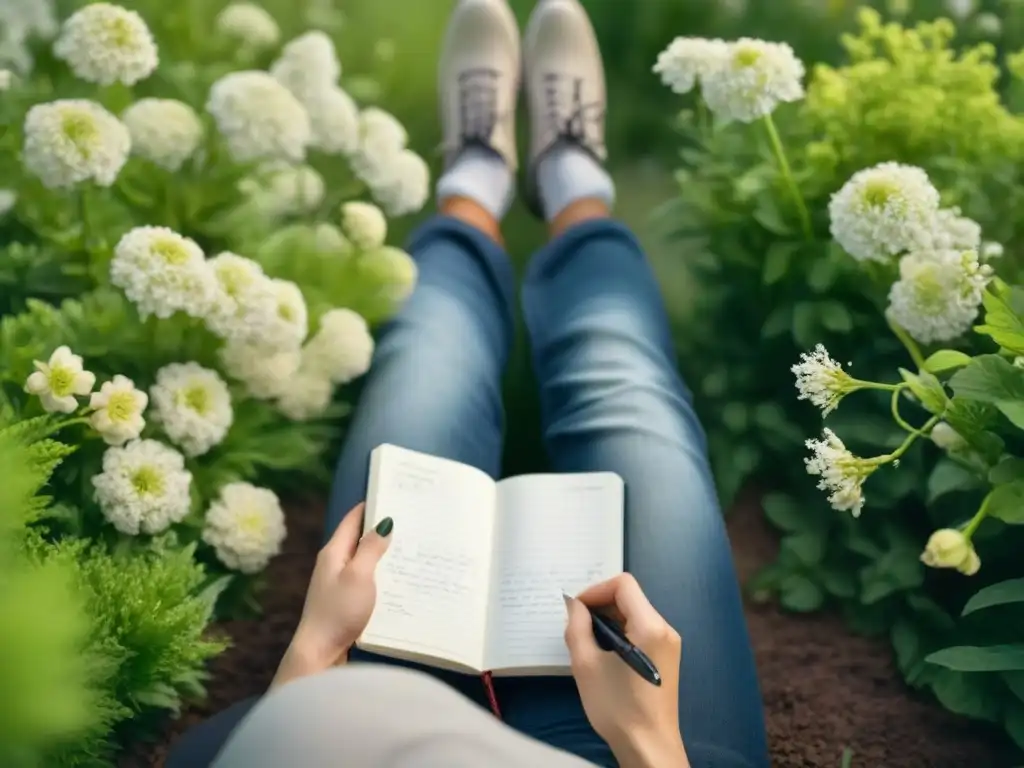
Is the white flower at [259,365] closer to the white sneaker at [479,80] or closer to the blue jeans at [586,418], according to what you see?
the blue jeans at [586,418]

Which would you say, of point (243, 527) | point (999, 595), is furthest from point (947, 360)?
point (243, 527)

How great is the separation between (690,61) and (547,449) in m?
0.46

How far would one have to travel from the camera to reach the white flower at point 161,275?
3.11ft

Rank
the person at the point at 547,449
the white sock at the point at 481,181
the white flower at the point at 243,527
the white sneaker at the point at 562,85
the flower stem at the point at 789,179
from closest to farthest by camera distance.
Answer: the person at the point at 547,449 → the white flower at the point at 243,527 → the flower stem at the point at 789,179 → the white sock at the point at 481,181 → the white sneaker at the point at 562,85

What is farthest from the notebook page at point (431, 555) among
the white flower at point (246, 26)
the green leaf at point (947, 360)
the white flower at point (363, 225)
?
the white flower at point (246, 26)

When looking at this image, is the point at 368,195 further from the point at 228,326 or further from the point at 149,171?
the point at 228,326

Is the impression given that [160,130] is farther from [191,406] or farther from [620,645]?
[620,645]

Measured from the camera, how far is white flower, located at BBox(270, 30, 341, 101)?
123cm

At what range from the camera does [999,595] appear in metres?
0.92

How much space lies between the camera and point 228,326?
99 centimetres

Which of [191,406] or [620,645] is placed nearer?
[620,645]

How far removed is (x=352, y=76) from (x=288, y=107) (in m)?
0.63

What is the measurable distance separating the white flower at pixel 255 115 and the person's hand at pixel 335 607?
0.45m

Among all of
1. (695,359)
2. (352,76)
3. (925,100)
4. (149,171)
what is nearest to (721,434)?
(695,359)
